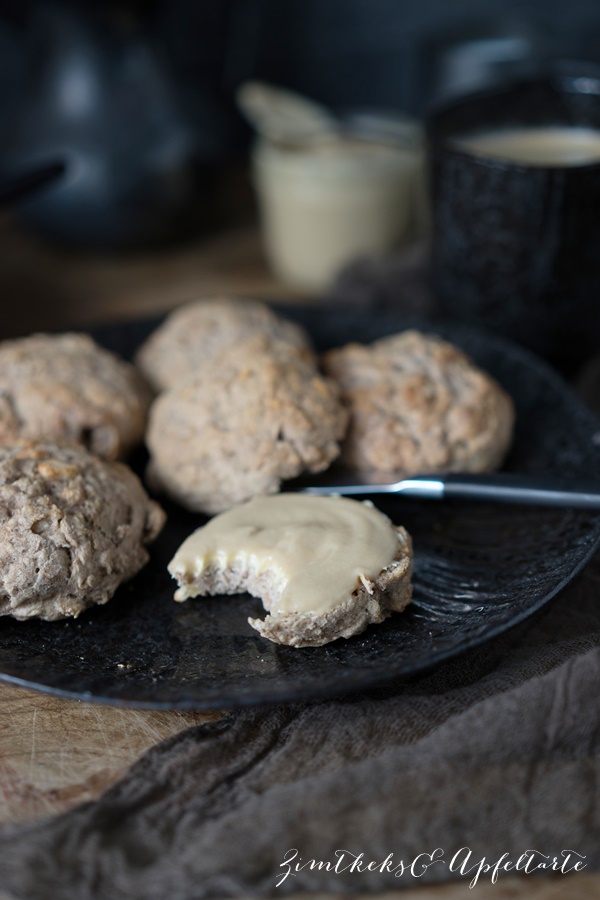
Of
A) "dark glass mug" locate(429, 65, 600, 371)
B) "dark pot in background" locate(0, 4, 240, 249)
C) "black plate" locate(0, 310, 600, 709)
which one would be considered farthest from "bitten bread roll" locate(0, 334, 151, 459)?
"dark pot in background" locate(0, 4, 240, 249)

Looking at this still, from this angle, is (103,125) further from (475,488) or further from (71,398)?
(475,488)

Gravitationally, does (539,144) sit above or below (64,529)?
above

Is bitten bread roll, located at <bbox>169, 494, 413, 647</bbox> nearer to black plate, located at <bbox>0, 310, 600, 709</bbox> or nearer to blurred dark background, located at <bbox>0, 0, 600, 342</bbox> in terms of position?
black plate, located at <bbox>0, 310, 600, 709</bbox>

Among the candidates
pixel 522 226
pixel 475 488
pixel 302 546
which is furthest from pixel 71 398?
→ pixel 522 226

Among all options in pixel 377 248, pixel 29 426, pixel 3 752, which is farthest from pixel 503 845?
pixel 377 248

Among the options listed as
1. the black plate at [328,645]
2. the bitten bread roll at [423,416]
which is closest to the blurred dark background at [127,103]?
the bitten bread roll at [423,416]

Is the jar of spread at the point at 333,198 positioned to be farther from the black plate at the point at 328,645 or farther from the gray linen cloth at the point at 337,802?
the gray linen cloth at the point at 337,802
